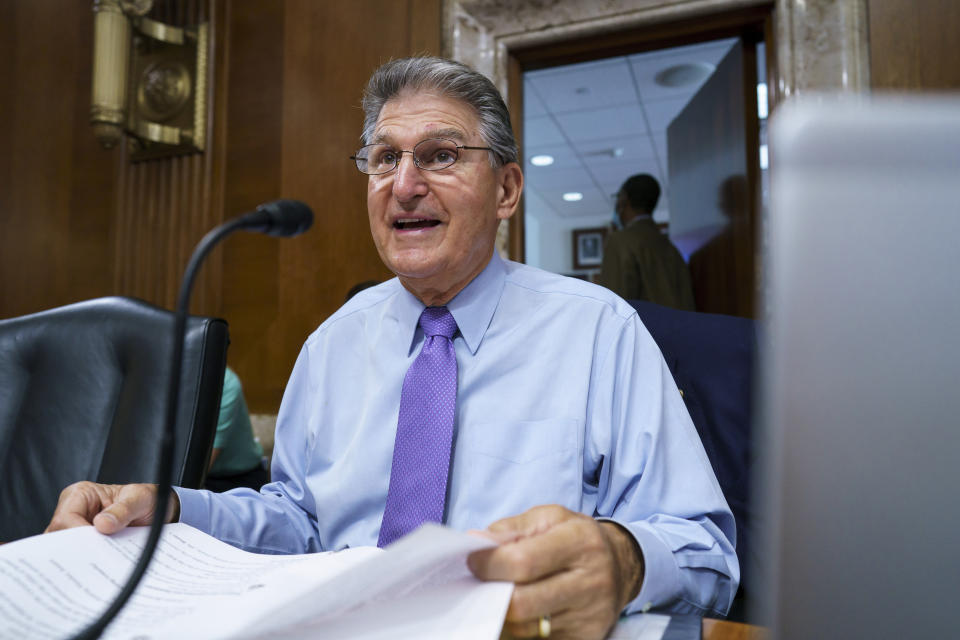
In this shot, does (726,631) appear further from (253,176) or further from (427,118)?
(253,176)

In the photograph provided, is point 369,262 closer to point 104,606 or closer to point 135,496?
point 135,496

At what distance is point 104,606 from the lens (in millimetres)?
494

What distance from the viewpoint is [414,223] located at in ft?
3.46

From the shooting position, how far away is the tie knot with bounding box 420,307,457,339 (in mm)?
982

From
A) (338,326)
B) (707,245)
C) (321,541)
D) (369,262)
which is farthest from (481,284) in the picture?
(707,245)

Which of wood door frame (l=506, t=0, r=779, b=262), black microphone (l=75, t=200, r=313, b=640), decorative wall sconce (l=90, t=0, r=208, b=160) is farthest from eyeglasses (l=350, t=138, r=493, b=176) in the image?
decorative wall sconce (l=90, t=0, r=208, b=160)

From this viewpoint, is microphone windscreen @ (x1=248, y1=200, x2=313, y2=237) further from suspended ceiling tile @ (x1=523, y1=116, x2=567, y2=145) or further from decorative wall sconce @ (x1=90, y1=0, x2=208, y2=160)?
suspended ceiling tile @ (x1=523, y1=116, x2=567, y2=145)

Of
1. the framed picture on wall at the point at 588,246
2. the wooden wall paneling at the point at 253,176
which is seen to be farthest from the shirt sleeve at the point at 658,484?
the framed picture on wall at the point at 588,246

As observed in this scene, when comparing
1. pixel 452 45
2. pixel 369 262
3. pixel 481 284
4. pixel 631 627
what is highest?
pixel 452 45

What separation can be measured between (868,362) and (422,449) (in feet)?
2.21

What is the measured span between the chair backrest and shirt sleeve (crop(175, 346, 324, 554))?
2.10 feet

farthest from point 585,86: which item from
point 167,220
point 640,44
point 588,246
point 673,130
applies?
point 588,246

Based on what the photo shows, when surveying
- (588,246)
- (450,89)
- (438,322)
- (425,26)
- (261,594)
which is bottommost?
(261,594)

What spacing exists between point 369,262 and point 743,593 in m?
1.99
